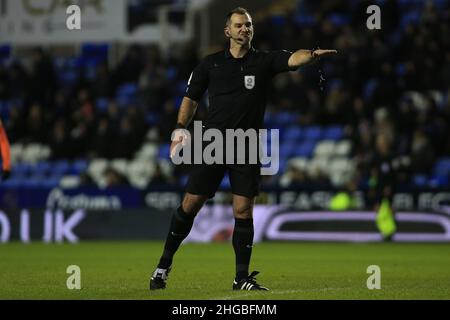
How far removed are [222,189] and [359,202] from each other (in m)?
2.82

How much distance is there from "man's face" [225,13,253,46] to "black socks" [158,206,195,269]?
1.61 meters

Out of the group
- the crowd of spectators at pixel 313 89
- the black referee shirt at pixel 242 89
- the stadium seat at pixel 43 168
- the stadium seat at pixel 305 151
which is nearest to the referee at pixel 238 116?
the black referee shirt at pixel 242 89

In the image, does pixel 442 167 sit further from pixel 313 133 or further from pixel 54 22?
pixel 54 22

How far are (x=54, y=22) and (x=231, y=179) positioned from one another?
17.2 metres

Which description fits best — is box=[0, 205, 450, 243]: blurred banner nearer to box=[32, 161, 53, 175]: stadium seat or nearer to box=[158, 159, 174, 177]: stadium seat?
box=[158, 159, 174, 177]: stadium seat

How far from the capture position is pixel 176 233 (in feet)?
32.4

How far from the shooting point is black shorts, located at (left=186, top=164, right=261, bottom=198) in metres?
9.59

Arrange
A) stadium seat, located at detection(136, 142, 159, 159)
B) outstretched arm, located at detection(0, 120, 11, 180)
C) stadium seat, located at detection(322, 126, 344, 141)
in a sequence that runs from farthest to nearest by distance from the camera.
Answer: stadium seat, located at detection(136, 142, 159, 159) < stadium seat, located at detection(322, 126, 344, 141) < outstretched arm, located at detection(0, 120, 11, 180)

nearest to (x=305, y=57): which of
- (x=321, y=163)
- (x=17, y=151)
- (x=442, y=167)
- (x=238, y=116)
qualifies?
(x=238, y=116)

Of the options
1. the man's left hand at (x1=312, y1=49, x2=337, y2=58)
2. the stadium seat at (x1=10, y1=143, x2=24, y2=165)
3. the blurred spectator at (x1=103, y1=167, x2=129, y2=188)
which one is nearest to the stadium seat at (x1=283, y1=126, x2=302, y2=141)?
the blurred spectator at (x1=103, y1=167, x2=129, y2=188)

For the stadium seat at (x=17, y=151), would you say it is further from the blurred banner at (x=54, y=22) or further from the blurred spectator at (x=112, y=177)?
the blurred spectator at (x=112, y=177)

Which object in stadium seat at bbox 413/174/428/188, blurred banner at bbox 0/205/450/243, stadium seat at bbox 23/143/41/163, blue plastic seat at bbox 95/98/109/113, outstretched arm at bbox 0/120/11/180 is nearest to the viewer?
outstretched arm at bbox 0/120/11/180

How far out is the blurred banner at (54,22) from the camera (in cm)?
2552

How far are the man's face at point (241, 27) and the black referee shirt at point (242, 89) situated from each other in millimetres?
224
